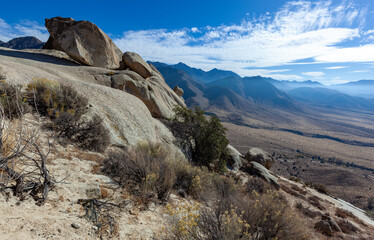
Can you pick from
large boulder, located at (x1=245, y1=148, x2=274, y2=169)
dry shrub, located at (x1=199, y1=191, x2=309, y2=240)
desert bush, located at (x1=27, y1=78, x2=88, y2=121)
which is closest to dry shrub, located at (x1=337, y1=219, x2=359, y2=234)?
large boulder, located at (x1=245, y1=148, x2=274, y2=169)

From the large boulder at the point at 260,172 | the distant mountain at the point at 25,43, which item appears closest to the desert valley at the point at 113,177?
the large boulder at the point at 260,172

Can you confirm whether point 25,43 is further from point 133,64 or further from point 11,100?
point 11,100

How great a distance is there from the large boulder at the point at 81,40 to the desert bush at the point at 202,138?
10.6 metres

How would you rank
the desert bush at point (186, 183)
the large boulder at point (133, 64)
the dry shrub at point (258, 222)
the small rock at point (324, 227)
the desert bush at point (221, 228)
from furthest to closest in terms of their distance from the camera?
1. the large boulder at point (133, 64)
2. the small rock at point (324, 227)
3. the desert bush at point (186, 183)
4. the dry shrub at point (258, 222)
5. the desert bush at point (221, 228)

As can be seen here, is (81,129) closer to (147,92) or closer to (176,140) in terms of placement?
(176,140)

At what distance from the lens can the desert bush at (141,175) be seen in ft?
13.5

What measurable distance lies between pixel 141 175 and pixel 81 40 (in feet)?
58.5

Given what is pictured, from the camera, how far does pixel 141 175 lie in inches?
179

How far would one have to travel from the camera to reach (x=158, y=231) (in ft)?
10.5

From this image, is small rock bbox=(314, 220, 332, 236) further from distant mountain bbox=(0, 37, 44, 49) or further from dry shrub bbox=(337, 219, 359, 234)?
distant mountain bbox=(0, 37, 44, 49)

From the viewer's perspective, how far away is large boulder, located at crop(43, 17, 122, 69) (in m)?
16.2

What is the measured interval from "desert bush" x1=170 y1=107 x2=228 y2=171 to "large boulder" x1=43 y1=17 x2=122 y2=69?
10610 mm

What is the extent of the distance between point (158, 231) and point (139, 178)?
1603mm

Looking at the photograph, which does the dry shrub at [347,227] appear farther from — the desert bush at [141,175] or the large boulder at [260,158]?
the desert bush at [141,175]
